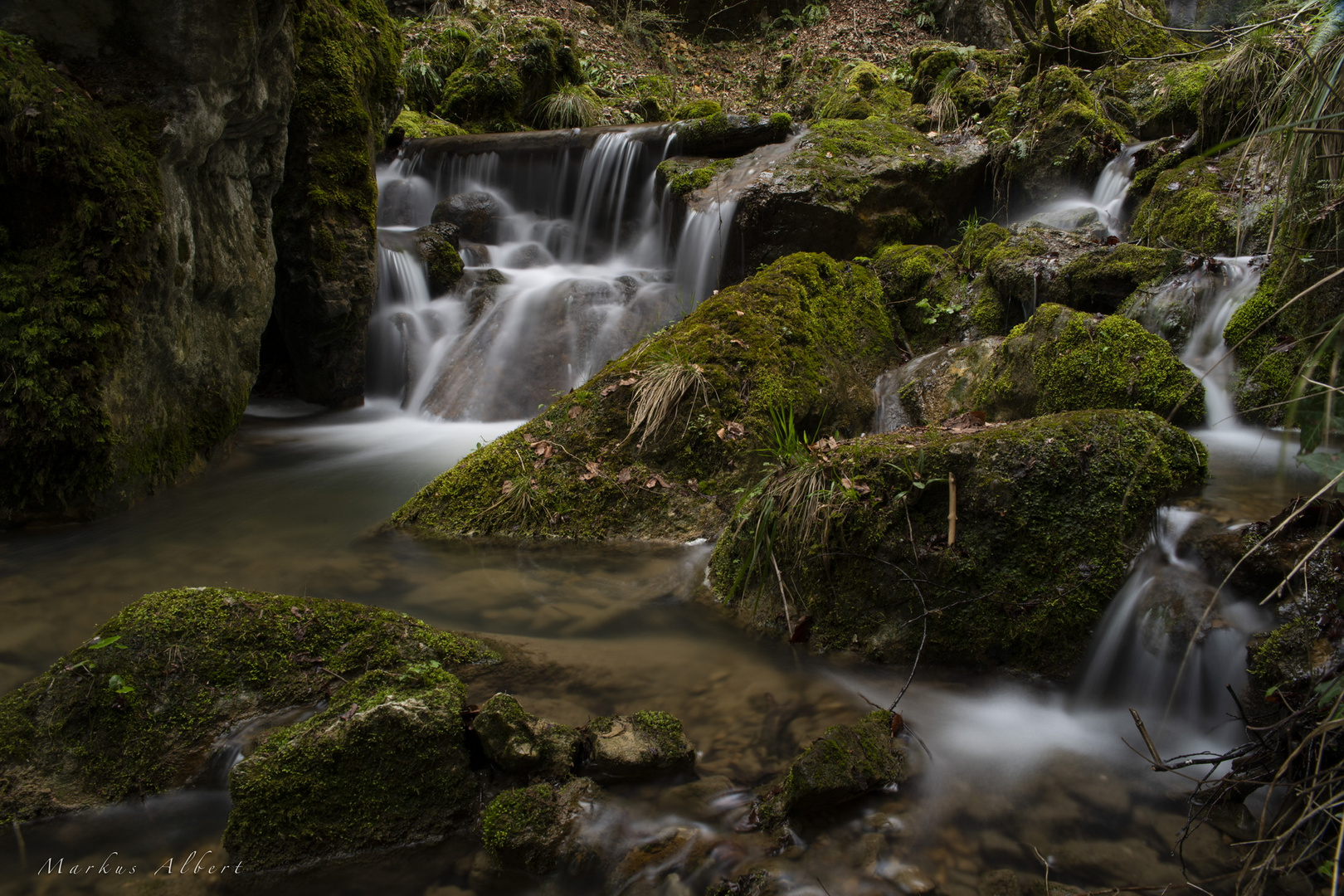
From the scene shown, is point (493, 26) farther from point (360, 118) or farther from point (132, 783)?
point (132, 783)

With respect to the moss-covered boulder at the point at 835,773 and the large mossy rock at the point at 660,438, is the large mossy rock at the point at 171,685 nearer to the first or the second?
the moss-covered boulder at the point at 835,773

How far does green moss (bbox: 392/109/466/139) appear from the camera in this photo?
12.8 metres

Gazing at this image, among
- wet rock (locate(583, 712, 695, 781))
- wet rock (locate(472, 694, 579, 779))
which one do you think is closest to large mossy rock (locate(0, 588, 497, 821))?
wet rock (locate(472, 694, 579, 779))

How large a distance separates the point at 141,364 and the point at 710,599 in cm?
433

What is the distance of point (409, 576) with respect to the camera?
409 cm

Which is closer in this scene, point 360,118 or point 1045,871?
point 1045,871

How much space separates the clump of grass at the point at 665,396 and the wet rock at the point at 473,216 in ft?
23.4

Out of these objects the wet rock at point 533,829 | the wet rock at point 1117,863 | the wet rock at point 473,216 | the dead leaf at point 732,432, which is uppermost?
the wet rock at point 473,216

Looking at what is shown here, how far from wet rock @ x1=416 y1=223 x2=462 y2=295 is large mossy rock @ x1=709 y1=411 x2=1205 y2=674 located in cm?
718

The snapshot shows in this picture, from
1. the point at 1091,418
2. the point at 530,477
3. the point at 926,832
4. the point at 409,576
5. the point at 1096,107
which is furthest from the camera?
the point at 1096,107

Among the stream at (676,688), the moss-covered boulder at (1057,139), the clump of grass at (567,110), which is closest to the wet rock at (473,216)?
the clump of grass at (567,110)

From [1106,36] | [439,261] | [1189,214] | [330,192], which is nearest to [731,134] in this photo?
[439,261]

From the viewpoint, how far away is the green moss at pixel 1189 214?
20.0 feet

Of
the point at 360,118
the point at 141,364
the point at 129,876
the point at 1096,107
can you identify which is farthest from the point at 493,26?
the point at 129,876
